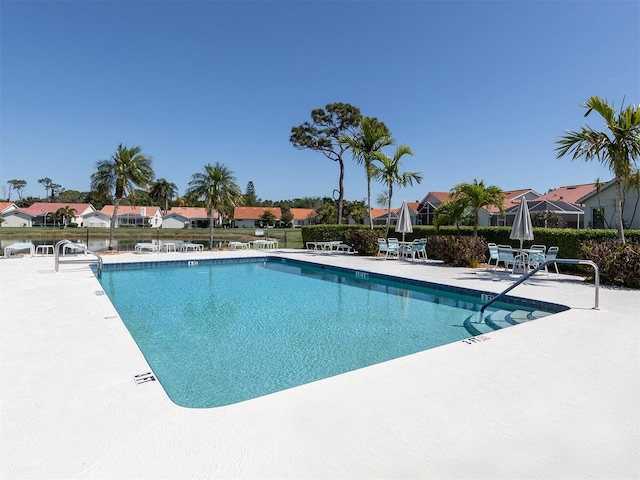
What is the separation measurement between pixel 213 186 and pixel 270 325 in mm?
14397

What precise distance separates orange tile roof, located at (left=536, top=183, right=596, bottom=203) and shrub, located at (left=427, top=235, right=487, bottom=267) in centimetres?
2133

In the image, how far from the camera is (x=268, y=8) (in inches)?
595

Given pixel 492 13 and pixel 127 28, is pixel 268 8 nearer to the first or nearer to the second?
pixel 127 28

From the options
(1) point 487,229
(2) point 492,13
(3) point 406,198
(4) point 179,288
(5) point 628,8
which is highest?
(2) point 492,13

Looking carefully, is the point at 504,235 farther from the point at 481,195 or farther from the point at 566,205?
the point at 566,205

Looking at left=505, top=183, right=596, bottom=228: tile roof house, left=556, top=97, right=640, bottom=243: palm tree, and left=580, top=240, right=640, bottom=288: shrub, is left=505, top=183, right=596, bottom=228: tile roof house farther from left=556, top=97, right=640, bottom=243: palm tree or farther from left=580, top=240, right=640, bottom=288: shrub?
left=580, top=240, right=640, bottom=288: shrub

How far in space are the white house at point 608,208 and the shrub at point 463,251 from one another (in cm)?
1216

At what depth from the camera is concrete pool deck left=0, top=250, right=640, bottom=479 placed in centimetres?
218

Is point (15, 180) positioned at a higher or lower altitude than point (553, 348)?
higher

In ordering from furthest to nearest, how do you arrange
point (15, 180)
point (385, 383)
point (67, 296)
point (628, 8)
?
→ point (15, 180) < point (628, 8) < point (67, 296) < point (385, 383)

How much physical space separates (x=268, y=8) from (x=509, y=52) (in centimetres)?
1023

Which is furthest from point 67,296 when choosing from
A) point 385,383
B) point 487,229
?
point 487,229

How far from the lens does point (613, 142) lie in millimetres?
9906

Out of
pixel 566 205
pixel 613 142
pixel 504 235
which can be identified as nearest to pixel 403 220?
pixel 504 235
